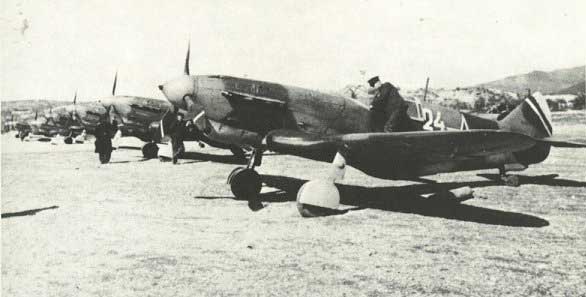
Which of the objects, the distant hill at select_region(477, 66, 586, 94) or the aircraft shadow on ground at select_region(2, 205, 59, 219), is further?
the distant hill at select_region(477, 66, 586, 94)

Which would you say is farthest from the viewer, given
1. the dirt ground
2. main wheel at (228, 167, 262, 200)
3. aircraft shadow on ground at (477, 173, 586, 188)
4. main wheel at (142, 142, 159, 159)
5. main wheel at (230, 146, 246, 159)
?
main wheel at (142, 142, 159, 159)

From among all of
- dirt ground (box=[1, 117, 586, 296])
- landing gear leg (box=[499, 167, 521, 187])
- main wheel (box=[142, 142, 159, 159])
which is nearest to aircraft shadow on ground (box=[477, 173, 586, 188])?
dirt ground (box=[1, 117, 586, 296])

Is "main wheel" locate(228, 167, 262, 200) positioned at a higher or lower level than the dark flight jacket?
lower

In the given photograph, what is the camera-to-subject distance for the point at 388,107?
7270 mm

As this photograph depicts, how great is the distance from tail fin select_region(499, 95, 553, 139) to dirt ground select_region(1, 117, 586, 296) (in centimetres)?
135

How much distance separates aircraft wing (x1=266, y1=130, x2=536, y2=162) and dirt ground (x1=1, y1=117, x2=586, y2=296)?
865 mm

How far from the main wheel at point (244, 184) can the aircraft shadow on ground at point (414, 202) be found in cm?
22

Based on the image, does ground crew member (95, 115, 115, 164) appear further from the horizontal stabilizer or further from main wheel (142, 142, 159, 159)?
the horizontal stabilizer

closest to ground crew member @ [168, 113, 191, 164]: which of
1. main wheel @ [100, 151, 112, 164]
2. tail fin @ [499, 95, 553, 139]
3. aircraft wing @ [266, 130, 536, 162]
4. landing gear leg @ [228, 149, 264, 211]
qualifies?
main wheel @ [100, 151, 112, 164]

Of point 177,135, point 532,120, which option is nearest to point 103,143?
Answer: point 177,135

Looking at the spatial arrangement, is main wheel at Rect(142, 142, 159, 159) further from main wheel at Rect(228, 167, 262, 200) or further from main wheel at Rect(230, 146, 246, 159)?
main wheel at Rect(228, 167, 262, 200)

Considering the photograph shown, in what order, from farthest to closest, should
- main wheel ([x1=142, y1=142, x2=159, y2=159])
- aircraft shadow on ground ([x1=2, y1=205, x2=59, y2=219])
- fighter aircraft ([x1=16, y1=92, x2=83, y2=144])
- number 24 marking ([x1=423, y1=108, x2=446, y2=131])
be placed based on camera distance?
fighter aircraft ([x1=16, y1=92, x2=83, y2=144])
main wheel ([x1=142, y1=142, x2=159, y2=159])
number 24 marking ([x1=423, y1=108, x2=446, y2=131])
aircraft shadow on ground ([x1=2, y1=205, x2=59, y2=219])

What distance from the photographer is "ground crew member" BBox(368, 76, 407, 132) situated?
7.16 m

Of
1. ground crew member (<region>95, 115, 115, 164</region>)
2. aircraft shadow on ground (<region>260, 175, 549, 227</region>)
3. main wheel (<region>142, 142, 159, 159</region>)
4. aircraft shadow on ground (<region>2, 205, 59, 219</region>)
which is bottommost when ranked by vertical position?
main wheel (<region>142, 142, 159, 159</region>)
